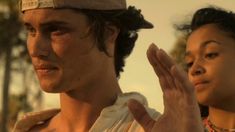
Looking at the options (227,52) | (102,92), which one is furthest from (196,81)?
(102,92)

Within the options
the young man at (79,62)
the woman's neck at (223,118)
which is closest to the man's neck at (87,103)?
the young man at (79,62)

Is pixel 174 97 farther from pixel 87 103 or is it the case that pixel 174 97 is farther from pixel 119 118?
pixel 87 103

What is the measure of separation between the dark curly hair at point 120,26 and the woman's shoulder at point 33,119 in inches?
12.1

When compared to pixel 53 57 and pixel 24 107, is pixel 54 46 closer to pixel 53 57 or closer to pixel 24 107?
pixel 53 57

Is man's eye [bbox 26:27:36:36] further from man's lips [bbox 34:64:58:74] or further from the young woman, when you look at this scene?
the young woman

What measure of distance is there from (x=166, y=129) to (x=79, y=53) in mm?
541

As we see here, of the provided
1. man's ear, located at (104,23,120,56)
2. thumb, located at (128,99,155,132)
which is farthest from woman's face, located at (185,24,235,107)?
thumb, located at (128,99,155,132)

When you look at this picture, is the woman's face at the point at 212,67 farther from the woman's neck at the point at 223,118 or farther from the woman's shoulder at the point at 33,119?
the woman's shoulder at the point at 33,119

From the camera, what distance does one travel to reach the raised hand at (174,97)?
1.82 m

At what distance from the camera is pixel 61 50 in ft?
7.57

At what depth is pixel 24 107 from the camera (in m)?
17.9

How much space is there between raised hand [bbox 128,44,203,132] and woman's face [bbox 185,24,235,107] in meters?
1.17

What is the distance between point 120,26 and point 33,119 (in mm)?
482

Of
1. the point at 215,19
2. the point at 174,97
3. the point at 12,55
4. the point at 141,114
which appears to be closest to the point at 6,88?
the point at 12,55
